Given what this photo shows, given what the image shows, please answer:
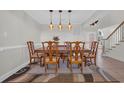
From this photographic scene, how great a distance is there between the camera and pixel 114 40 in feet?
22.1

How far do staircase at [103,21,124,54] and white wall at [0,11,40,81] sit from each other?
3397 millimetres

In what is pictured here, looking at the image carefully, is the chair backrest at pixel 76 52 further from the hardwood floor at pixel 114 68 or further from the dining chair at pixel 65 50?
the hardwood floor at pixel 114 68

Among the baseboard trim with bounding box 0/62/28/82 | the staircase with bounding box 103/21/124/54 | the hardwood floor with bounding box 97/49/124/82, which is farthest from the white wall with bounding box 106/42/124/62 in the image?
the baseboard trim with bounding box 0/62/28/82

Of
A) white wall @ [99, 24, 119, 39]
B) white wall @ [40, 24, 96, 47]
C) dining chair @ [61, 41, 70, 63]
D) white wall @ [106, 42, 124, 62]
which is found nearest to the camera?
dining chair @ [61, 41, 70, 63]

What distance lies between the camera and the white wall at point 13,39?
329 cm

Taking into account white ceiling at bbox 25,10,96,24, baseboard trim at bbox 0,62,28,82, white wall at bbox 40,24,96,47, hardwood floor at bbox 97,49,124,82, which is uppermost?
white ceiling at bbox 25,10,96,24

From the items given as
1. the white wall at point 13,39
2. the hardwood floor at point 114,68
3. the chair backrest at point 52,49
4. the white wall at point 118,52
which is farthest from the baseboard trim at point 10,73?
the white wall at point 118,52

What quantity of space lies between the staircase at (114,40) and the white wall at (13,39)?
3397mm

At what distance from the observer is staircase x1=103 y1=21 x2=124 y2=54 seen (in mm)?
6062

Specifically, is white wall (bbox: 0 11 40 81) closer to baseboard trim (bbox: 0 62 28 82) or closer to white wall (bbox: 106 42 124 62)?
baseboard trim (bbox: 0 62 28 82)

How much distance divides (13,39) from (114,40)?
4639 mm

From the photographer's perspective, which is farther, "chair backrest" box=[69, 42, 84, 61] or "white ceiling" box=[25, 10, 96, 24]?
"white ceiling" box=[25, 10, 96, 24]

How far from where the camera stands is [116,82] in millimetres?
3182
